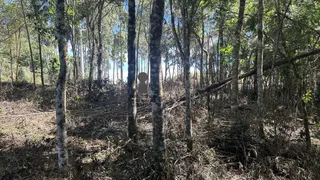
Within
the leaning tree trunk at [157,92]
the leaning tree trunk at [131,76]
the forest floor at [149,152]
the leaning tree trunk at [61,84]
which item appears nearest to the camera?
the leaning tree trunk at [157,92]

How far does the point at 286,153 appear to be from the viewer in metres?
4.86

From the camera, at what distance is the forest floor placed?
390cm

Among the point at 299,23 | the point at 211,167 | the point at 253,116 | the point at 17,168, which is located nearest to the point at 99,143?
the point at 17,168

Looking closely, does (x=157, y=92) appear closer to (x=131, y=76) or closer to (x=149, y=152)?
(x=149, y=152)

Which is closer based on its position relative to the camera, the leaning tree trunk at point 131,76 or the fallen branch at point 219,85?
the leaning tree trunk at point 131,76

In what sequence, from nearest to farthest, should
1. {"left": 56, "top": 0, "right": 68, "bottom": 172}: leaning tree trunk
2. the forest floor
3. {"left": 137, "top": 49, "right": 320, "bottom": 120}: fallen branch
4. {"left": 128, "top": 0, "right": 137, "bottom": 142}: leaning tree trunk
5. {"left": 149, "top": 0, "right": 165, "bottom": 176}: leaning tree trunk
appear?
{"left": 149, "top": 0, "right": 165, "bottom": 176}: leaning tree trunk, {"left": 56, "top": 0, "right": 68, "bottom": 172}: leaning tree trunk, the forest floor, {"left": 128, "top": 0, "right": 137, "bottom": 142}: leaning tree trunk, {"left": 137, "top": 49, "right": 320, "bottom": 120}: fallen branch

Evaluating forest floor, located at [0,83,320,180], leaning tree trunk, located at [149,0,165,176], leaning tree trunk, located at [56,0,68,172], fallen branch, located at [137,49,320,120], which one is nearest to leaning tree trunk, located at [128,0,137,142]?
forest floor, located at [0,83,320,180]

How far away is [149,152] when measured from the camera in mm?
4133

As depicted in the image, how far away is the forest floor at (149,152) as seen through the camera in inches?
154

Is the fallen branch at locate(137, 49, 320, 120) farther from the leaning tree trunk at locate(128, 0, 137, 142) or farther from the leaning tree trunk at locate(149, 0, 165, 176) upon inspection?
the leaning tree trunk at locate(149, 0, 165, 176)

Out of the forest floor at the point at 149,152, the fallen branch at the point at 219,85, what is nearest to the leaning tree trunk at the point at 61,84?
the forest floor at the point at 149,152

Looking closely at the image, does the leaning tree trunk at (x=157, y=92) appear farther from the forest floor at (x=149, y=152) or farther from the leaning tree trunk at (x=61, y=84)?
the leaning tree trunk at (x=61, y=84)

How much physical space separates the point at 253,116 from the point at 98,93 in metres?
8.60

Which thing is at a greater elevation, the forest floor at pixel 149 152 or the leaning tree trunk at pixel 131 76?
the leaning tree trunk at pixel 131 76
